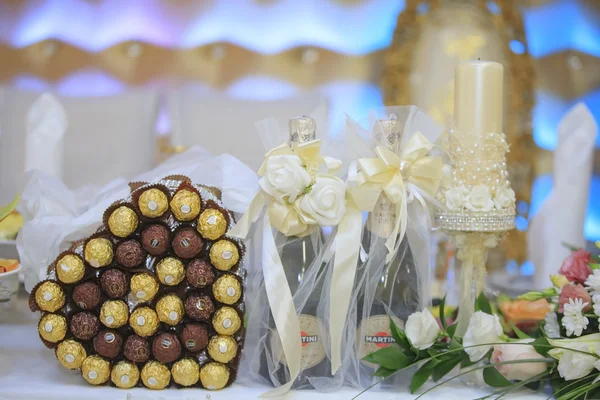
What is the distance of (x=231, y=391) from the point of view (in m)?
0.67

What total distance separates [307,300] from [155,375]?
6.8 inches

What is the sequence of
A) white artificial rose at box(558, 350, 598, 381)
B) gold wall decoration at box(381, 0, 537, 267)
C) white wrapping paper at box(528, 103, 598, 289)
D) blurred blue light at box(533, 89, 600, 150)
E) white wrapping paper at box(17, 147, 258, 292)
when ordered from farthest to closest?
1. blurred blue light at box(533, 89, 600, 150)
2. gold wall decoration at box(381, 0, 537, 267)
3. white wrapping paper at box(528, 103, 598, 289)
4. white wrapping paper at box(17, 147, 258, 292)
5. white artificial rose at box(558, 350, 598, 381)

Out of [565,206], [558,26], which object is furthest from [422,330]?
[558,26]

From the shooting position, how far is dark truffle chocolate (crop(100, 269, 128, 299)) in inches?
26.0

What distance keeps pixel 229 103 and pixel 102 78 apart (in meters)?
0.85

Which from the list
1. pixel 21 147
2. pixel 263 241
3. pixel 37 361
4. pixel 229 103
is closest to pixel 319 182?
pixel 263 241

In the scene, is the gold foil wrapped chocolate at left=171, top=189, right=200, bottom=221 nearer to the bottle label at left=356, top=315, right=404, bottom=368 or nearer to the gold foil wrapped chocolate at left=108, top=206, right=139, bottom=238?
the gold foil wrapped chocolate at left=108, top=206, right=139, bottom=238

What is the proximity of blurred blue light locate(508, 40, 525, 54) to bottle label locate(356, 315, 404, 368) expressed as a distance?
2.29 meters

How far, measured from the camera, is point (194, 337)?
0.66m

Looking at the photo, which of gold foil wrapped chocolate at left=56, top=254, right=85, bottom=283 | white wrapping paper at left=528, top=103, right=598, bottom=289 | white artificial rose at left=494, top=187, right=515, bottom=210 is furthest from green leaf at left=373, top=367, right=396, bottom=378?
white wrapping paper at left=528, top=103, right=598, bottom=289

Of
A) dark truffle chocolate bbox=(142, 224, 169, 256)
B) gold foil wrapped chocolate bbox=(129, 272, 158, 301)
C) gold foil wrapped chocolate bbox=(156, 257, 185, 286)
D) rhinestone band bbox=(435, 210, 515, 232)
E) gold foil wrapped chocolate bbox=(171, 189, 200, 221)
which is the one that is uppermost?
gold foil wrapped chocolate bbox=(171, 189, 200, 221)

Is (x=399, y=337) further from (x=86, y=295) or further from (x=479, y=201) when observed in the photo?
(x=86, y=295)

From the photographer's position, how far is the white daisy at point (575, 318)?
25.4 inches

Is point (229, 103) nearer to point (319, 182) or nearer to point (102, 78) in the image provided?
point (102, 78)
